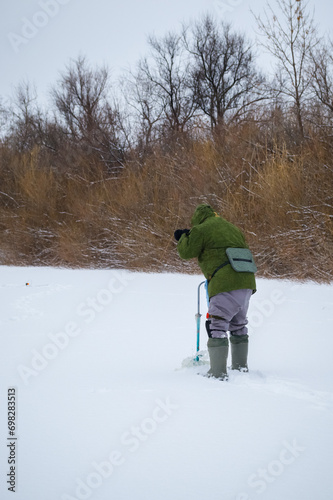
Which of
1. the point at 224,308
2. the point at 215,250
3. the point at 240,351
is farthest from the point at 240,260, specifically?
the point at 240,351

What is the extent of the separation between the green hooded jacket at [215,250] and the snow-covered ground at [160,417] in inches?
32.5

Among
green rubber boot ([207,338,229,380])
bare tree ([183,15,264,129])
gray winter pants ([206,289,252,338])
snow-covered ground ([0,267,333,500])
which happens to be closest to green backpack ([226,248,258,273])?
gray winter pants ([206,289,252,338])

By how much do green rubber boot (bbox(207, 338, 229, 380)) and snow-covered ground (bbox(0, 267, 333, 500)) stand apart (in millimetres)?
119

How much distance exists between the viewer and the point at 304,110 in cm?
1338

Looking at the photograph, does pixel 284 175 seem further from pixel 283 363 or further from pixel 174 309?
pixel 283 363

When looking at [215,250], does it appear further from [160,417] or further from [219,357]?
[160,417]

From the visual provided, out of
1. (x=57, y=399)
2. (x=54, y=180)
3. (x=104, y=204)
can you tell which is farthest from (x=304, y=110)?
(x=57, y=399)

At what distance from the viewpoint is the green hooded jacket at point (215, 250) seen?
4051 mm

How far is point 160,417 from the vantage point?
3.23m

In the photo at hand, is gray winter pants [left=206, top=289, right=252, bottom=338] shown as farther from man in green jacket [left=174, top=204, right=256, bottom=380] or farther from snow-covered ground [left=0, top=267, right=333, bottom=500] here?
snow-covered ground [left=0, top=267, right=333, bottom=500]

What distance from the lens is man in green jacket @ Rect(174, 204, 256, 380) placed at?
13.2 ft

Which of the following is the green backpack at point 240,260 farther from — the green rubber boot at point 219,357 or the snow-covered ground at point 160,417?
the snow-covered ground at point 160,417

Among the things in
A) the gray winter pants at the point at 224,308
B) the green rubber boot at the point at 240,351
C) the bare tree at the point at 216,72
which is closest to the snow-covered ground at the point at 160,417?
the green rubber boot at the point at 240,351

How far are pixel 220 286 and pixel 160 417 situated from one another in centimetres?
128
